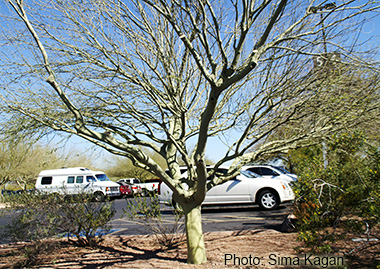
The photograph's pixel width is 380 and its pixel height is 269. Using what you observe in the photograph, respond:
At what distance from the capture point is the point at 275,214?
991 cm

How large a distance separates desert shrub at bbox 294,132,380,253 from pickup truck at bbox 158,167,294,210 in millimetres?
6459

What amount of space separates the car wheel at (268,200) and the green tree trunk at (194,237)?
6.58 meters

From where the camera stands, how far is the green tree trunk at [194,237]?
4840mm

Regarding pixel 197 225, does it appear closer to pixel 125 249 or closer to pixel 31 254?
pixel 125 249

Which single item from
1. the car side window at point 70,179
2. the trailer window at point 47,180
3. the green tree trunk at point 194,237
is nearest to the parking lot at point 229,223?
the green tree trunk at point 194,237

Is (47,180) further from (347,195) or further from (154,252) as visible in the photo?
(347,195)

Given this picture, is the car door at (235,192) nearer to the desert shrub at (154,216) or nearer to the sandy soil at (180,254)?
the sandy soil at (180,254)

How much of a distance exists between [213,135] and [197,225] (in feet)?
7.20

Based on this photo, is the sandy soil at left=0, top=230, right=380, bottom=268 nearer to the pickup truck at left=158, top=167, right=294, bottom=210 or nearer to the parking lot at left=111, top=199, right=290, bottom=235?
the parking lot at left=111, top=199, right=290, bottom=235

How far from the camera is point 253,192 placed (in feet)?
36.9

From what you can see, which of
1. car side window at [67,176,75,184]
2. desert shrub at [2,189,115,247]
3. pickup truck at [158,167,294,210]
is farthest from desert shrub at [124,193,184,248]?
car side window at [67,176,75,184]

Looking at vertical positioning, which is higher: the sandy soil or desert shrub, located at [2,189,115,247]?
desert shrub, located at [2,189,115,247]

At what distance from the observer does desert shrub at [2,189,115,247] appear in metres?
5.53

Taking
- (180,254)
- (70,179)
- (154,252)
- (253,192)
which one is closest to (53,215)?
(154,252)
